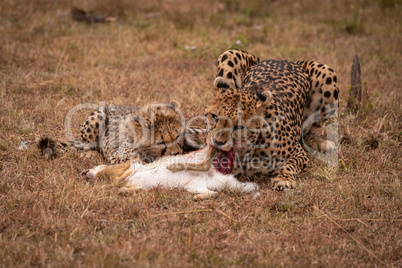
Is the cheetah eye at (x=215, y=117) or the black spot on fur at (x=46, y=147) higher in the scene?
the cheetah eye at (x=215, y=117)

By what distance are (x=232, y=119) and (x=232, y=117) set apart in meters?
0.02

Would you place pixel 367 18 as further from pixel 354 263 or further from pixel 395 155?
pixel 354 263

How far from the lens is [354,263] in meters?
2.83

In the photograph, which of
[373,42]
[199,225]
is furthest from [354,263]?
[373,42]

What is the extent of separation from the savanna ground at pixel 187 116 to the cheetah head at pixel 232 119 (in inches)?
18.9

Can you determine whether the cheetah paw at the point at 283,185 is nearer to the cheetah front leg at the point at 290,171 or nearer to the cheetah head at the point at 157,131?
the cheetah front leg at the point at 290,171

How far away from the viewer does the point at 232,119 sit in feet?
11.6

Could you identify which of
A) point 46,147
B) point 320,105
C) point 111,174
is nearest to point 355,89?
point 320,105

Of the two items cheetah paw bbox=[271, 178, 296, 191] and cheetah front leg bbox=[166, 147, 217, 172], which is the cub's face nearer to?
cheetah front leg bbox=[166, 147, 217, 172]

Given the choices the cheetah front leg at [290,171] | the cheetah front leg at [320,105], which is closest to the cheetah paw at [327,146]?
the cheetah front leg at [320,105]

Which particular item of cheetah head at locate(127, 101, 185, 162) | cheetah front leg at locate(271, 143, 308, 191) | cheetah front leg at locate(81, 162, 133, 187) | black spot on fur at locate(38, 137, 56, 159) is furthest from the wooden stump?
black spot on fur at locate(38, 137, 56, 159)

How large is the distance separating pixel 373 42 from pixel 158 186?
6729 millimetres

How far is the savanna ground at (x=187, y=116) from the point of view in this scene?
2.93 meters

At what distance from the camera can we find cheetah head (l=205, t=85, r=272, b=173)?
3.51 m
